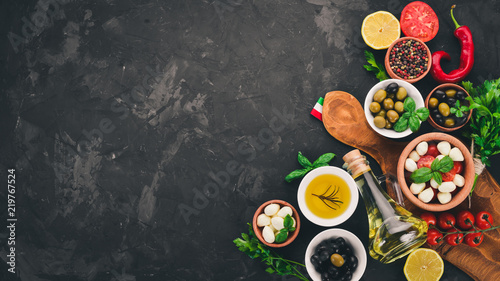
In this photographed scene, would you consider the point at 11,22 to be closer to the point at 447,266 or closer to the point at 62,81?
the point at 62,81

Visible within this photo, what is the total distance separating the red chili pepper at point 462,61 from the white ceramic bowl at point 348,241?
111cm

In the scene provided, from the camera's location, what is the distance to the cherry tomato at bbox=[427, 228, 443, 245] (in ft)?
7.08

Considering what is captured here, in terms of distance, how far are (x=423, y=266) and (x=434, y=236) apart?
183 millimetres

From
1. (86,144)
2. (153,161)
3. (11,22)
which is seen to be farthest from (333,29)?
(11,22)

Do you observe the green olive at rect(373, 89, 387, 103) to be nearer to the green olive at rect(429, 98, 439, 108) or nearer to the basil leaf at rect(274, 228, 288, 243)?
the green olive at rect(429, 98, 439, 108)

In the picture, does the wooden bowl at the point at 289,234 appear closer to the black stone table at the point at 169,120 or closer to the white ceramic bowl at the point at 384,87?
the black stone table at the point at 169,120

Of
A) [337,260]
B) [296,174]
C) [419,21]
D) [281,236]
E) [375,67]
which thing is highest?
[419,21]

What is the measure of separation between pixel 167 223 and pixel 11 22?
1.70m

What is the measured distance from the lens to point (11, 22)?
99.6 inches

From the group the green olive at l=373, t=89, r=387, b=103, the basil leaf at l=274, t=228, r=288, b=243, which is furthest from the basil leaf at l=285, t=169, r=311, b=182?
the green olive at l=373, t=89, r=387, b=103

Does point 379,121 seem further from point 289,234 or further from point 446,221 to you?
point 289,234

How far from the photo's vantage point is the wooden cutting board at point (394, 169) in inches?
88.0

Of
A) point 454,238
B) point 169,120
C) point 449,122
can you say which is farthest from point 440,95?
point 169,120

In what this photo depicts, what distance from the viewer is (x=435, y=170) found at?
201 cm
